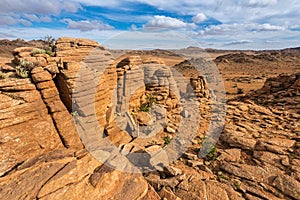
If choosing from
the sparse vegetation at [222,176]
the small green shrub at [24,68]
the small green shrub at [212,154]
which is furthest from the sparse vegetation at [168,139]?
the small green shrub at [24,68]

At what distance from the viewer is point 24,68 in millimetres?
9867

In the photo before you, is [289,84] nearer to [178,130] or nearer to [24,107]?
[178,130]

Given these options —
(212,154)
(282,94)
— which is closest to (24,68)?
(212,154)

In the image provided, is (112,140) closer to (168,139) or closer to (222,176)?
(168,139)

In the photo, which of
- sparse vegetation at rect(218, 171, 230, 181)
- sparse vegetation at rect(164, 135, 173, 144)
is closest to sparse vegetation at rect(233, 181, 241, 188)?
sparse vegetation at rect(218, 171, 230, 181)

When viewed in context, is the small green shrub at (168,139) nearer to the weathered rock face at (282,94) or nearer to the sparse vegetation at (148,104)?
the sparse vegetation at (148,104)

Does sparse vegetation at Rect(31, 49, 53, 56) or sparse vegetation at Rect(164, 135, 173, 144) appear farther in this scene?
sparse vegetation at Rect(164, 135, 173, 144)

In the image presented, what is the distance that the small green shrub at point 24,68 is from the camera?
31.5ft

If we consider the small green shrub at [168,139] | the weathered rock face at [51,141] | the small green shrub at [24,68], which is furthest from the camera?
the small green shrub at [168,139]

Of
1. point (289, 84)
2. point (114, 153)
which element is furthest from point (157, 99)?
point (289, 84)

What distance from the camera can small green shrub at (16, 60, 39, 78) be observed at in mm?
9591

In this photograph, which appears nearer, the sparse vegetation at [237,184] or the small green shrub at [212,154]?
the sparse vegetation at [237,184]

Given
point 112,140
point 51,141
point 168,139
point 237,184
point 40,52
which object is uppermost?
point 40,52

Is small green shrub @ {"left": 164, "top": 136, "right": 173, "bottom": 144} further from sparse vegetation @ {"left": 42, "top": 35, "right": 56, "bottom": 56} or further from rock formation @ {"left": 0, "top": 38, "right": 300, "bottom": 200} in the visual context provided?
sparse vegetation @ {"left": 42, "top": 35, "right": 56, "bottom": 56}
